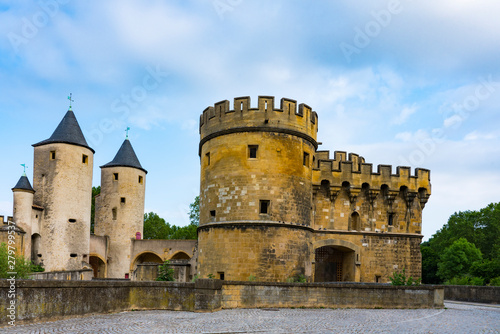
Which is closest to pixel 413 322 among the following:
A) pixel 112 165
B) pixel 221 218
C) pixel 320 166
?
pixel 221 218

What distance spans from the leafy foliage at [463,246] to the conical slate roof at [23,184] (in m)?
32.8

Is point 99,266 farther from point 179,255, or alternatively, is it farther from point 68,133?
point 68,133

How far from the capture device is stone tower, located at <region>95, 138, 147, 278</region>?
3725cm

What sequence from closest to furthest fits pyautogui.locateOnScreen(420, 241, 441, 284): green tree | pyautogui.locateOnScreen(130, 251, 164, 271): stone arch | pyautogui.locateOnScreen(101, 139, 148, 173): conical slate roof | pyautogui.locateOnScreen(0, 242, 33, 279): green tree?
pyautogui.locateOnScreen(0, 242, 33, 279): green tree → pyautogui.locateOnScreen(130, 251, 164, 271): stone arch → pyautogui.locateOnScreen(101, 139, 148, 173): conical slate roof → pyautogui.locateOnScreen(420, 241, 441, 284): green tree

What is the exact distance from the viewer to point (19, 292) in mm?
9578

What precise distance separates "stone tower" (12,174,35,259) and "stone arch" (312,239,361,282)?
689 inches

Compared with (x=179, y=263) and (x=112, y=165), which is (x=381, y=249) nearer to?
(x=179, y=263)

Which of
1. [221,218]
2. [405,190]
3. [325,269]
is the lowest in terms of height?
[325,269]

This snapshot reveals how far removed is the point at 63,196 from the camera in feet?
103

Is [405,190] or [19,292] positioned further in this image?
[405,190]

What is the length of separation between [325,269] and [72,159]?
18.6 m

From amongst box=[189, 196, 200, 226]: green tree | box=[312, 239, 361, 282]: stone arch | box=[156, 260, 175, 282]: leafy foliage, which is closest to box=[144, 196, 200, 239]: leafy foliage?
box=[189, 196, 200, 226]: green tree

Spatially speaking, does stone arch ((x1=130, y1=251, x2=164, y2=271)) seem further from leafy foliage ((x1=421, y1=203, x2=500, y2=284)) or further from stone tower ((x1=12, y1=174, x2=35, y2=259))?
leafy foliage ((x1=421, y1=203, x2=500, y2=284))

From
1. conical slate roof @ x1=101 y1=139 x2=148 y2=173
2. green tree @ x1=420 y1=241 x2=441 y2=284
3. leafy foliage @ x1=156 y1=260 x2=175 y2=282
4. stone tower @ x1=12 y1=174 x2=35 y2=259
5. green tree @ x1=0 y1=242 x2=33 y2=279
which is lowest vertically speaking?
green tree @ x1=420 y1=241 x2=441 y2=284
